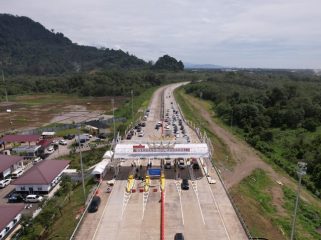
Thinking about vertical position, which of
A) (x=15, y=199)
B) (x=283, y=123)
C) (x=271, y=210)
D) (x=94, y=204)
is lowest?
(x=271, y=210)

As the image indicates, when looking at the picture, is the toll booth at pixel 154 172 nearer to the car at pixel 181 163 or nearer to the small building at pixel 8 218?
the car at pixel 181 163

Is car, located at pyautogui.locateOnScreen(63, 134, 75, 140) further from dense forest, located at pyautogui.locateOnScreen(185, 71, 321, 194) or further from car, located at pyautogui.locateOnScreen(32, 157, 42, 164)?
dense forest, located at pyautogui.locateOnScreen(185, 71, 321, 194)

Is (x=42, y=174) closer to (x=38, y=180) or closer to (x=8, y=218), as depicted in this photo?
(x=38, y=180)

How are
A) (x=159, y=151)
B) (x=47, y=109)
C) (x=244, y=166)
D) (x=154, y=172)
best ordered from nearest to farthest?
(x=154, y=172)
(x=159, y=151)
(x=244, y=166)
(x=47, y=109)

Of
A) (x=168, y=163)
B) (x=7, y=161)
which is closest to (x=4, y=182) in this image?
(x=7, y=161)

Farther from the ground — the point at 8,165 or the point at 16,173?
the point at 8,165
